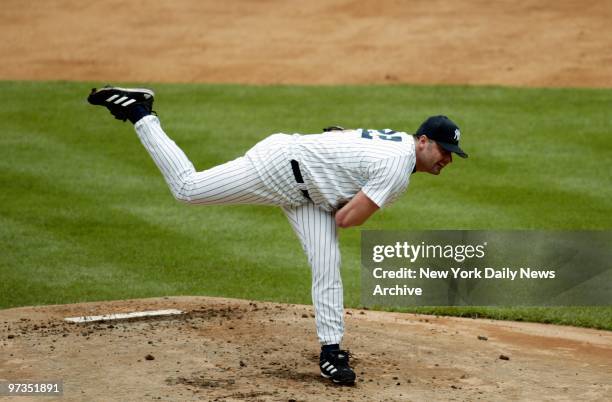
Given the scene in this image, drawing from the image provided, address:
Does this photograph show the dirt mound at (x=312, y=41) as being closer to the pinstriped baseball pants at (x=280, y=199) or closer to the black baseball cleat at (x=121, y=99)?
the black baseball cleat at (x=121, y=99)

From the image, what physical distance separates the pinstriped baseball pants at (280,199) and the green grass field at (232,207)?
2407 mm

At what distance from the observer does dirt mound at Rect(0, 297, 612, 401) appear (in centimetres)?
588

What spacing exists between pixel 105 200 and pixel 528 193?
412cm

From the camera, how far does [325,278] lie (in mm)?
6078

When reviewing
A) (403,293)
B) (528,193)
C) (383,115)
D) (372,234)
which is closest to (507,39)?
(383,115)

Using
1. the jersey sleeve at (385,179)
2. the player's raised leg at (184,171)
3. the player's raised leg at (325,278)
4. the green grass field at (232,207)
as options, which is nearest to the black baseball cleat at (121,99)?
the player's raised leg at (184,171)

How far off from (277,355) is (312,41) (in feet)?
37.7

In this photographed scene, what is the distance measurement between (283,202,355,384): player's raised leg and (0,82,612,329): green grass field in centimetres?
240

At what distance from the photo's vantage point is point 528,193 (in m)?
11.0

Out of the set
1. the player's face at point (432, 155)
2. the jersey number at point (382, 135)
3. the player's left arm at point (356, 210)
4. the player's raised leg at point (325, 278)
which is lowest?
the player's raised leg at point (325, 278)

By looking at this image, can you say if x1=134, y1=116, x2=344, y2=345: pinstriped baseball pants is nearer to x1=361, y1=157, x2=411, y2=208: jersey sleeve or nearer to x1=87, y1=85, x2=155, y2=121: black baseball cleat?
x1=87, y1=85, x2=155, y2=121: black baseball cleat

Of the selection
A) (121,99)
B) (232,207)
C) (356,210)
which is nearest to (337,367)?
(356,210)

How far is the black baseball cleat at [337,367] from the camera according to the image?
592cm

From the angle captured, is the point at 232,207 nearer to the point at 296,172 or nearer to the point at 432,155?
the point at 296,172
